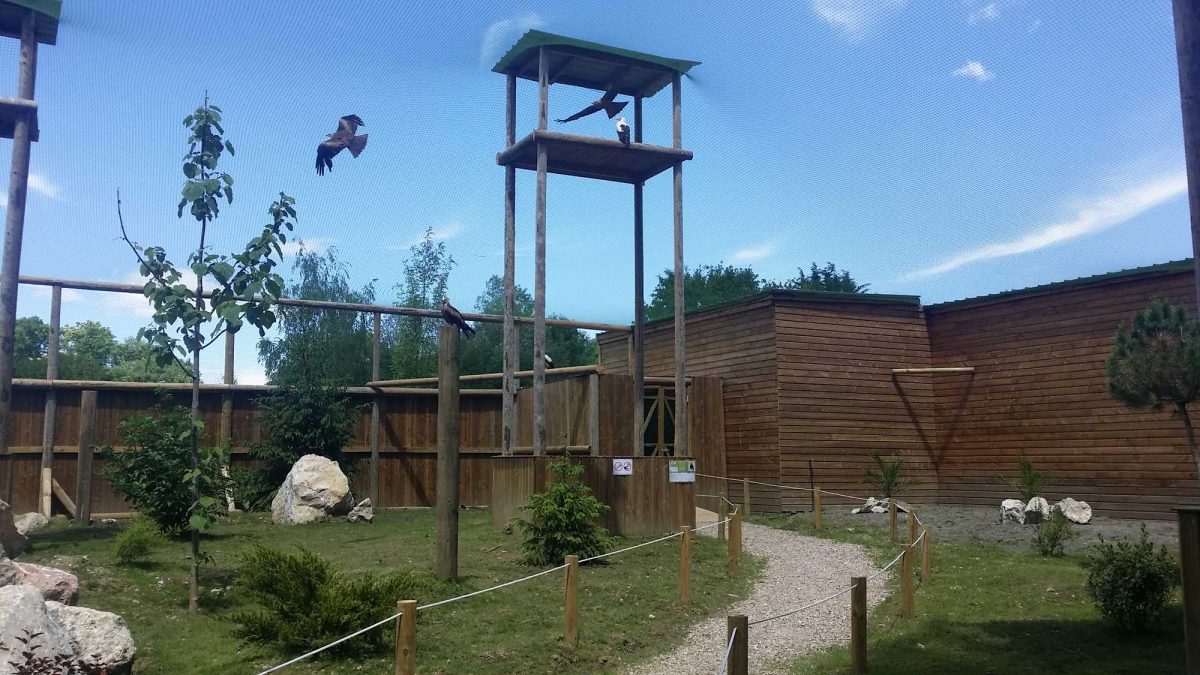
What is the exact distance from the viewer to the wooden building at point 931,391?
20.0 metres

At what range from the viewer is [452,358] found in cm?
1206

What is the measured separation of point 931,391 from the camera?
23.3m

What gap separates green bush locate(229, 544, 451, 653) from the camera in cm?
848

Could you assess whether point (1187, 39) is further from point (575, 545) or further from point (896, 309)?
point (896, 309)

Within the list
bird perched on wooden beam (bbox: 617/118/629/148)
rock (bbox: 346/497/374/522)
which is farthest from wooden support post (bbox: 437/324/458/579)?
rock (bbox: 346/497/374/522)

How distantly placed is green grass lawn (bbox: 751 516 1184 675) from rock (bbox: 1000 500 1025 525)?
4.21 meters

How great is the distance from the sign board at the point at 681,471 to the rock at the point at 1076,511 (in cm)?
676

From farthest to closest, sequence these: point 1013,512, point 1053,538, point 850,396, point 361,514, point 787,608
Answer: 1. point 850,396
2. point 1013,512
3. point 361,514
4. point 1053,538
5. point 787,608

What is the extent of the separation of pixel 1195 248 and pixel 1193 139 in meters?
0.81

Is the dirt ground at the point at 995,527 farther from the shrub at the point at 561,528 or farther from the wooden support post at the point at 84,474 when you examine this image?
the wooden support post at the point at 84,474

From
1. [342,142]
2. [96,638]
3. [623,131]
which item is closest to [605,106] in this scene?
[623,131]

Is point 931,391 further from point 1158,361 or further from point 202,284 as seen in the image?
point 202,284

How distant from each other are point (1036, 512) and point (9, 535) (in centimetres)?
1570

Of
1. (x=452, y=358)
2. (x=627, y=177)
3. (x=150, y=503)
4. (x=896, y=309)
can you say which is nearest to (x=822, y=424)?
(x=896, y=309)
